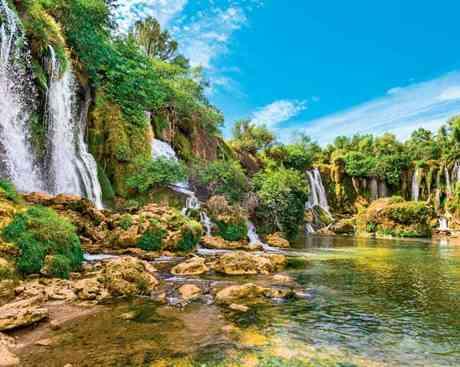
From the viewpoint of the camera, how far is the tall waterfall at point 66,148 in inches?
725

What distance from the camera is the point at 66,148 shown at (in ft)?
63.5

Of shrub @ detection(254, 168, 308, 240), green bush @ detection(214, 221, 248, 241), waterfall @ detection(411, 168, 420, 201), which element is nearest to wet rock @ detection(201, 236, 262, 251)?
green bush @ detection(214, 221, 248, 241)

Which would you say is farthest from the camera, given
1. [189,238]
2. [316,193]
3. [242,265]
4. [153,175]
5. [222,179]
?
[316,193]

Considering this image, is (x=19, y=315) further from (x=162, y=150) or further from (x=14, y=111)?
(x=162, y=150)

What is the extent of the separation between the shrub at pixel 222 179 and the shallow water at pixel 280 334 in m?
16.3

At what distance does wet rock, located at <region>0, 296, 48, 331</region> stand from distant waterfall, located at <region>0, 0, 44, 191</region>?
35.0ft

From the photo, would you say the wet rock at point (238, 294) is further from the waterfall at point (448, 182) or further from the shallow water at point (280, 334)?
the waterfall at point (448, 182)

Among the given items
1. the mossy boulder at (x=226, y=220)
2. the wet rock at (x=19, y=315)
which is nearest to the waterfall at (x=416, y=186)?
the mossy boulder at (x=226, y=220)

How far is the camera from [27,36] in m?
18.1

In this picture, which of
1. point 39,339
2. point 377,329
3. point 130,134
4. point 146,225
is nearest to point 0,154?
point 146,225

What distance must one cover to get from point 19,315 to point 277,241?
19.7 meters

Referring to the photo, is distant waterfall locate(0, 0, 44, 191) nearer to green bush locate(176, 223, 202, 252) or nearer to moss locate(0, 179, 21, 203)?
moss locate(0, 179, 21, 203)

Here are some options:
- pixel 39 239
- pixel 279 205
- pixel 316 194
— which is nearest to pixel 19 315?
pixel 39 239

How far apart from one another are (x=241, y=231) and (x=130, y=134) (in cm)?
991
